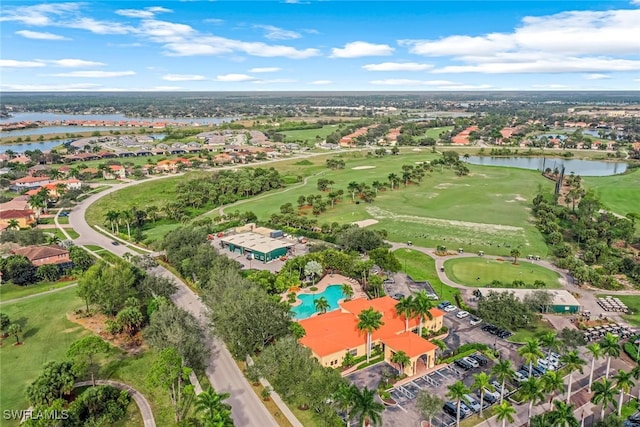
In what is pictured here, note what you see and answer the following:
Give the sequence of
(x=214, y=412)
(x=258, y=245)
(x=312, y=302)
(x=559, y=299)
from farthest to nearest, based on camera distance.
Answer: (x=258, y=245) < (x=312, y=302) < (x=559, y=299) < (x=214, y=412)

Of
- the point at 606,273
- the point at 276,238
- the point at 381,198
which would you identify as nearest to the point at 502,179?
the point at 381,198

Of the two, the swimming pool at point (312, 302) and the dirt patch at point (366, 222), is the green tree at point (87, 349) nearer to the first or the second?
the swimming pool at point (312, 302)

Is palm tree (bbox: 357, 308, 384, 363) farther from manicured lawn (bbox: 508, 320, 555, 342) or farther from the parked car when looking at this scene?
manicured lawn (bbox: 508, 320, 555, 342)

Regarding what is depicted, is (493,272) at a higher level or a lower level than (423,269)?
higher

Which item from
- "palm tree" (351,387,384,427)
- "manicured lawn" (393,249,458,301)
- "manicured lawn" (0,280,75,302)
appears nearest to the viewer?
"palm tree" (351,387,384,427)

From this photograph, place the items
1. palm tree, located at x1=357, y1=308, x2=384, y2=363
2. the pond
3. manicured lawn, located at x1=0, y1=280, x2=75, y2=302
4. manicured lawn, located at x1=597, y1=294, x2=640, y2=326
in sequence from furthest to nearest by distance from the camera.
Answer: the pond → manicured lawn, located at x1=0, y1=280, x2=75, y2=302 → manicured lawn, located at x1=597, y1=294, x2=640, y2=326 → palm tree, located at x1=357, y1=308, x2=384, y2=363

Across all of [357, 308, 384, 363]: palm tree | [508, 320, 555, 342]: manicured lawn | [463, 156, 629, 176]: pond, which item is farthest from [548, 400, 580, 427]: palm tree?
[463, 156, 629, 176]: pond

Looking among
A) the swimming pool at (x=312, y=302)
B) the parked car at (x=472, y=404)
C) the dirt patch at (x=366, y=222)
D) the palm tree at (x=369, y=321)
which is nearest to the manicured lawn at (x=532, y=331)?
the parked car at (x=472, y=404)

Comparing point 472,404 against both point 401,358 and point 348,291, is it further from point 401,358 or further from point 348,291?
point 348,291

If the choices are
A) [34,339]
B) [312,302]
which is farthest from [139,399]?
[312,302]
